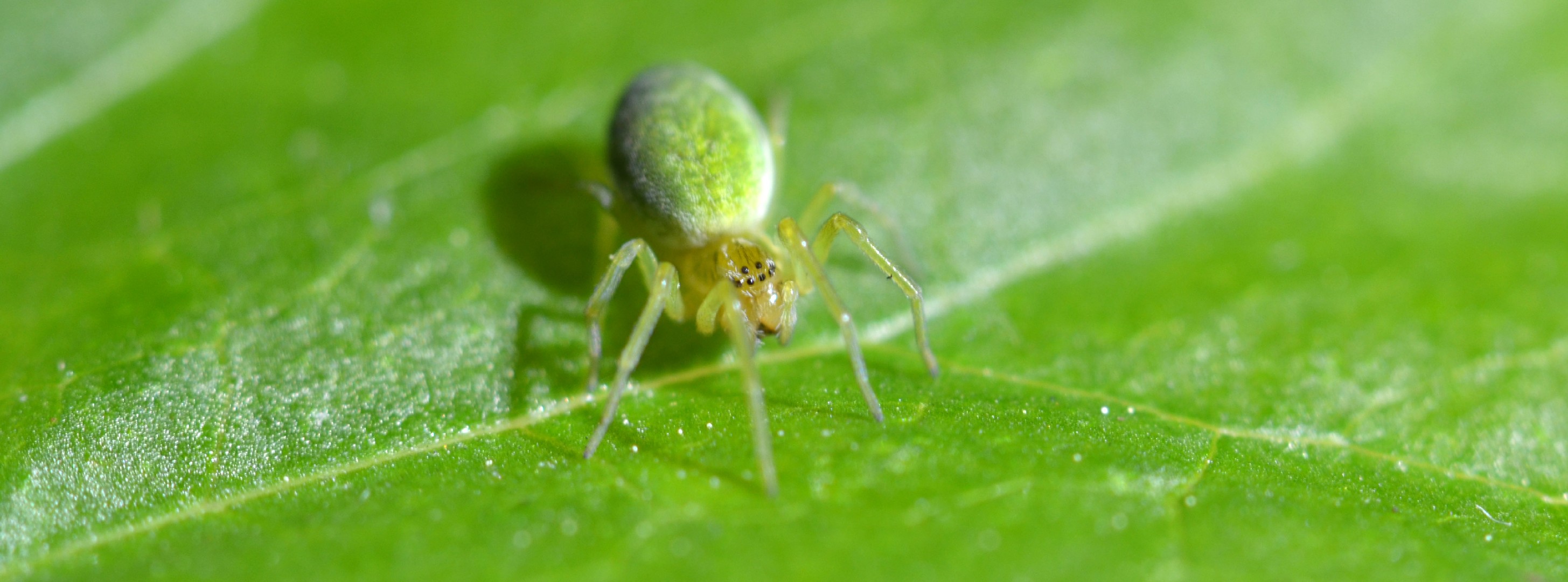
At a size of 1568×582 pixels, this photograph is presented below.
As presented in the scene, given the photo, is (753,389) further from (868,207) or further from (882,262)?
(868,207)

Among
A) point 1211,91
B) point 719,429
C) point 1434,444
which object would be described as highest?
point 1211,91

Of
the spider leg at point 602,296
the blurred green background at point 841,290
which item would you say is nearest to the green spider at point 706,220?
the spider leg at point 602,296

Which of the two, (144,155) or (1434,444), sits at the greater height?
(144,155)

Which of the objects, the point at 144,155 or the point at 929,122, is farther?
the point at 929,122

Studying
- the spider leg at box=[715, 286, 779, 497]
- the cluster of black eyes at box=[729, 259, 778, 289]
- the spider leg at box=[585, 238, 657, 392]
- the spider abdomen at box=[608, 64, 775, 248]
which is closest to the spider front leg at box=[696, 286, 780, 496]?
the spider leg at box=[715, 286, 779, 497]

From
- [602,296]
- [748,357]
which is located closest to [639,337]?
[602,296]

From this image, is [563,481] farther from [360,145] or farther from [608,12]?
[608,12]

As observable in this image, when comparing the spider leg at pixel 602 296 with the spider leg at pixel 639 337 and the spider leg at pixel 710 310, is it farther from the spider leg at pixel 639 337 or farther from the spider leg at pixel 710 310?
the spider leg at pixel 710 310

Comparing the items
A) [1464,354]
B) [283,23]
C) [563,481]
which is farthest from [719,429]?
[283,23]
